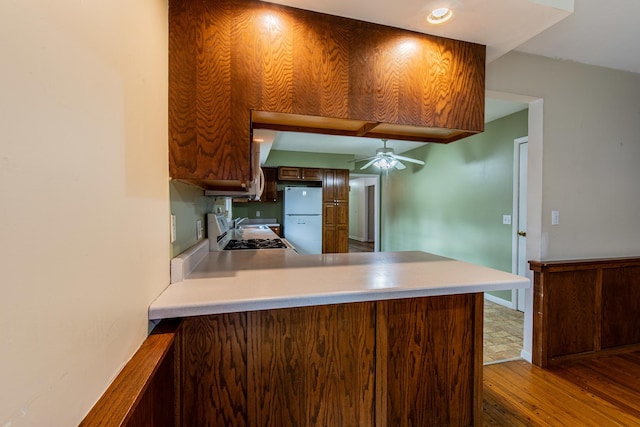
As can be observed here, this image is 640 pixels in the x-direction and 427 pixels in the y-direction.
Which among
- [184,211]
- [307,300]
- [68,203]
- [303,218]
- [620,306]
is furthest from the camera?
[303,218]

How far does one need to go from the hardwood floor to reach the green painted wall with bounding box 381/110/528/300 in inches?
55.5

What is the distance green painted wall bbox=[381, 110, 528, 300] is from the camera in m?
3.33

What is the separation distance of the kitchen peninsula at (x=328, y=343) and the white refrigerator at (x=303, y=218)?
374 centimetres

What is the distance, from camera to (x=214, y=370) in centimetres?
104

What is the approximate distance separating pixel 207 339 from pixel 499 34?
195 cm

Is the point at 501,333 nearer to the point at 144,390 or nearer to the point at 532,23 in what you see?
the point at 532,23

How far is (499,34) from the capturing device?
1388 mm

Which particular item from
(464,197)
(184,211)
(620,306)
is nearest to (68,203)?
(184,211)

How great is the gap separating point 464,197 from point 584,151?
177 centimetres

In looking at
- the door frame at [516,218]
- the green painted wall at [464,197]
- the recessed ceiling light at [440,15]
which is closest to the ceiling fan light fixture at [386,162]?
the green painted wall at [464,197]

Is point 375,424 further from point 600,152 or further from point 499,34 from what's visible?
point 600,152

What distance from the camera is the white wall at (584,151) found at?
208 cm

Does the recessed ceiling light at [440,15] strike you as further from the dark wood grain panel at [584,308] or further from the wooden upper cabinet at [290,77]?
the dark wood grain panel at [584,308]

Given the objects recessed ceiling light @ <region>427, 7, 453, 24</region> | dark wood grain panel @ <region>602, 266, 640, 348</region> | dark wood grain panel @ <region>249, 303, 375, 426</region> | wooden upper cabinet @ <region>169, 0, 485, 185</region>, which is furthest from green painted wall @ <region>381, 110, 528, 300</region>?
dark wood grain panel @ <region>249, 303, 375, 426</region>
